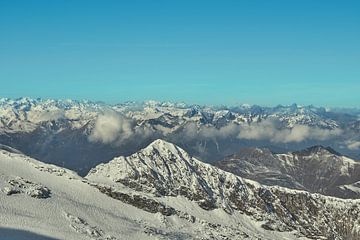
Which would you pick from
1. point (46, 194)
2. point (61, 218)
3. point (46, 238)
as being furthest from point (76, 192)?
point (46, 238)

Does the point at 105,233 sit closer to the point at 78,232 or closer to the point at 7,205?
the point at 78,232

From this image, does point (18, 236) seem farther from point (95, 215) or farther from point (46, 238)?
point (95, 215)

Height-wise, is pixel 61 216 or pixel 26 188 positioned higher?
pixel 26 188

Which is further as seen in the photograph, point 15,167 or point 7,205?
point 15,167

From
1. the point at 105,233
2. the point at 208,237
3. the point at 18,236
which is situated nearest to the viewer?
the point at 18,236

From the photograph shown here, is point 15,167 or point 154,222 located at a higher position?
point 15,167

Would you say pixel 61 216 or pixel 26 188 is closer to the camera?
pixel 61 216

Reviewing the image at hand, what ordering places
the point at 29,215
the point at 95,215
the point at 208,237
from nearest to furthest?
the point at 29,215
the point at 95,215
the point at 208,237

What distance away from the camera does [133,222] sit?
184750mm

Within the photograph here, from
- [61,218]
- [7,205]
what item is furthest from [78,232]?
[7,205]

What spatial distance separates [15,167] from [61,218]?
50.9 meters

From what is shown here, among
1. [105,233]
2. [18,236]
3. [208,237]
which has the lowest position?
[208,237]

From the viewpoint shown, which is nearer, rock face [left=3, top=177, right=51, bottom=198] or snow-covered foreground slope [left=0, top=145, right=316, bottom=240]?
snow-covered foreground slope [left=0, top=145, right=316, bottom=240]

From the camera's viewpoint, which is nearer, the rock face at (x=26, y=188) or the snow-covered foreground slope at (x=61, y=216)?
the snow-covered foreground slope at (x=61, y=216)
